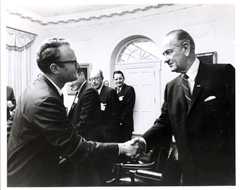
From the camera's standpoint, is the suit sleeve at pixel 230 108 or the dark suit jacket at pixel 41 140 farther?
the suit sleeve at pixel 230 108

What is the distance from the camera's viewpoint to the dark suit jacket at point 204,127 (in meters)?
2.10

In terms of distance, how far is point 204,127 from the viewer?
2.13 meters

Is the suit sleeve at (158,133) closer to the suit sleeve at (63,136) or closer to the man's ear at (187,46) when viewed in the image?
the suit sleeve at (63,136)

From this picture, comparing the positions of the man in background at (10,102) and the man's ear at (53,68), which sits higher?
the man's ear at (53,68)

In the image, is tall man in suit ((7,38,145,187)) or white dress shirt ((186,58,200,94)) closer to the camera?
tall man in suit ((7,38,145,187))

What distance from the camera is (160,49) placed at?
82.7 inches

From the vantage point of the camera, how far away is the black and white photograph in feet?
6.68

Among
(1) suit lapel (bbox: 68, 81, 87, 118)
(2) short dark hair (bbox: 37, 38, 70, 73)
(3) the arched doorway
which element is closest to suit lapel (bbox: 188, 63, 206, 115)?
(3) the arched doorway

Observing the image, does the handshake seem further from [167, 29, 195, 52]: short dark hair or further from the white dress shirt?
[167, 29, 195, 52]: short dark hair

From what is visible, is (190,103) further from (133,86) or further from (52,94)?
(52,94)

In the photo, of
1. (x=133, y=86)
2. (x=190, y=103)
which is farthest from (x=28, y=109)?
(x=190, y=103)

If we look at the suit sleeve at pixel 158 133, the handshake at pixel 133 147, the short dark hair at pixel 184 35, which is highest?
the short dark hair at pixel 184 35

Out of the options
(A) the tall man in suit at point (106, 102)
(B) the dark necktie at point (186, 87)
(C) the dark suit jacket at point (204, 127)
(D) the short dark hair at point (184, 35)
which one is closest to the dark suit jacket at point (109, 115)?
(A) the tall man in suit at point (106, 102)

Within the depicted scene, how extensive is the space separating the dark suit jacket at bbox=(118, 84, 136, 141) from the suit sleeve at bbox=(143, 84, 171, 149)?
14cm
